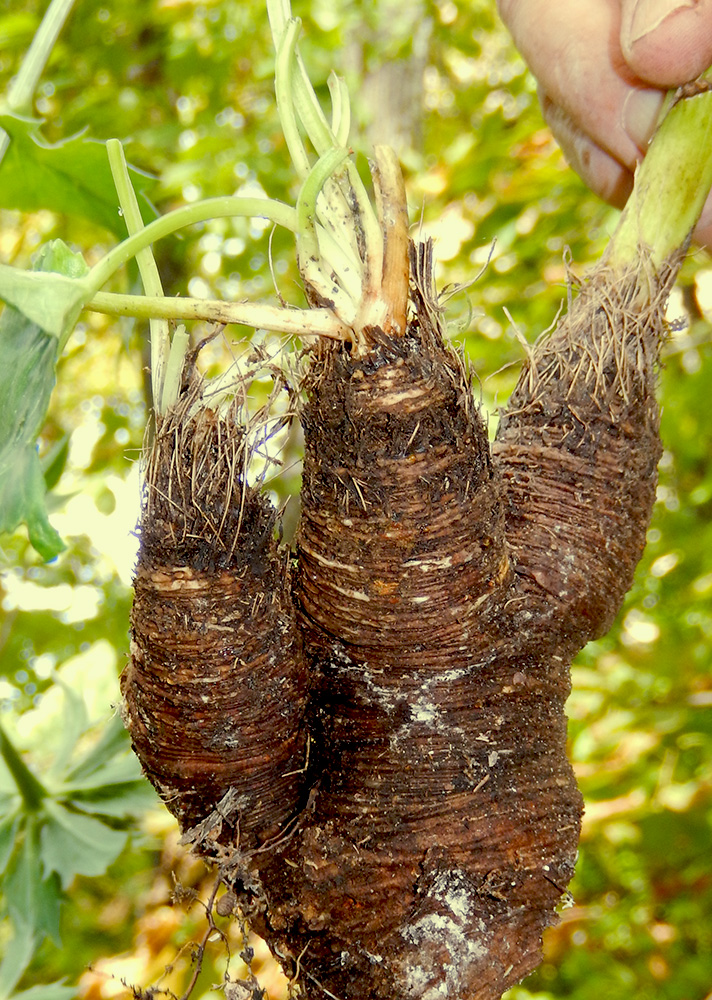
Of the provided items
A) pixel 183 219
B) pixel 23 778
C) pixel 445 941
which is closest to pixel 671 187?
pixel 183 219

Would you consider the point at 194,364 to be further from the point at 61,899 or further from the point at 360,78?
the point at 360,78

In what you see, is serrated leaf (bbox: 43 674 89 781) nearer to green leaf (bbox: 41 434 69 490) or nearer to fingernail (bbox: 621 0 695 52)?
green leaf (bbox: 41 434 69 490)

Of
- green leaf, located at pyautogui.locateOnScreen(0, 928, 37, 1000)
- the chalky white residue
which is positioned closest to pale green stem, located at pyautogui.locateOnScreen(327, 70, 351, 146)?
the chalky white residue

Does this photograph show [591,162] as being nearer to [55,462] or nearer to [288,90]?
[288,90]

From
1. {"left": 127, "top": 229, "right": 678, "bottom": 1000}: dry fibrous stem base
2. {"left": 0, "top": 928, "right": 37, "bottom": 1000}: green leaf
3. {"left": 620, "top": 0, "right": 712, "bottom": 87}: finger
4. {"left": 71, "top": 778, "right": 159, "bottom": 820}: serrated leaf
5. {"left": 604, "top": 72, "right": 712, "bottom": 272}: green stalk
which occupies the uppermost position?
{"left": 620, "top": 0, "right": 712, "bottom": 87}: finger

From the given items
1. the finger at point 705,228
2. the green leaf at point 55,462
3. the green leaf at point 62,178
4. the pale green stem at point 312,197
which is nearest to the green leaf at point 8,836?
the green leaf at point 55,462

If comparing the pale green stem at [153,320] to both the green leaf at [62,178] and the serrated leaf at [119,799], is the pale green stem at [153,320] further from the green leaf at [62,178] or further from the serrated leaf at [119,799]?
the serrated leaf at [119,799]
